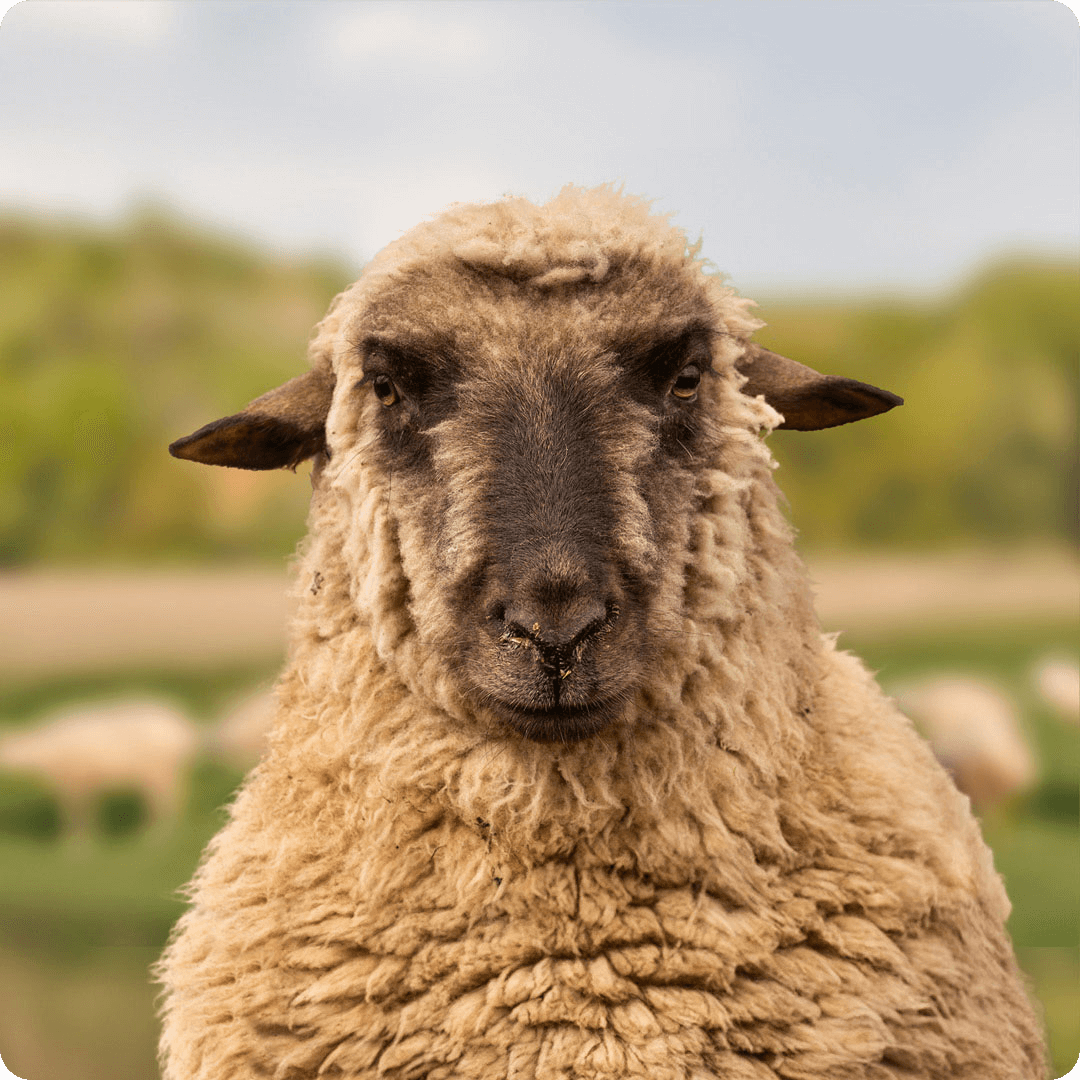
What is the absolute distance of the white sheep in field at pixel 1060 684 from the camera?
390 centimetres

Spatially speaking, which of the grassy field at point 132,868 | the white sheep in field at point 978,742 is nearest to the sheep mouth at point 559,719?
the grassy field at point 132,868

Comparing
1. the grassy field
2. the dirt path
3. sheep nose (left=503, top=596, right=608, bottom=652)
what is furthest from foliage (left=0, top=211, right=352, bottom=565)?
sheep nose (left=503, top=596, right=608, bottom=652)

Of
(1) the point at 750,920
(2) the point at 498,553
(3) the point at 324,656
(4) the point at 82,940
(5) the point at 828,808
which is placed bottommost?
(4) the point at 82,940

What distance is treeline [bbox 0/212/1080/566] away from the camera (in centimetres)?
409

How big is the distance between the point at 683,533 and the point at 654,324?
41cm

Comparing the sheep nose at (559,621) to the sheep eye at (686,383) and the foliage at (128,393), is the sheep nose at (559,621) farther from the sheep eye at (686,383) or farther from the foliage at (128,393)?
the foliage at (128,393)

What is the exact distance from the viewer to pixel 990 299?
13.5 feet

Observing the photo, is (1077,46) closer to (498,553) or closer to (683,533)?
(683,533)

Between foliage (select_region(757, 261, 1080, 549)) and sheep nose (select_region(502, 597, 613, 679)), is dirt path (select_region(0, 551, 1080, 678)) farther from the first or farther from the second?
sheep nose (select_region(502, 597, 613, 679))

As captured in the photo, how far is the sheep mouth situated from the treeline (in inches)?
87.4

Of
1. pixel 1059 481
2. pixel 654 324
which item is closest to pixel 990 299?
pixel 1059 481

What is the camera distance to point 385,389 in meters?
2.27

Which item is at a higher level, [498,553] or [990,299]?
[990,299]

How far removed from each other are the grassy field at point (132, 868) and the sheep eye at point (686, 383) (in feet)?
Result: 6.11
